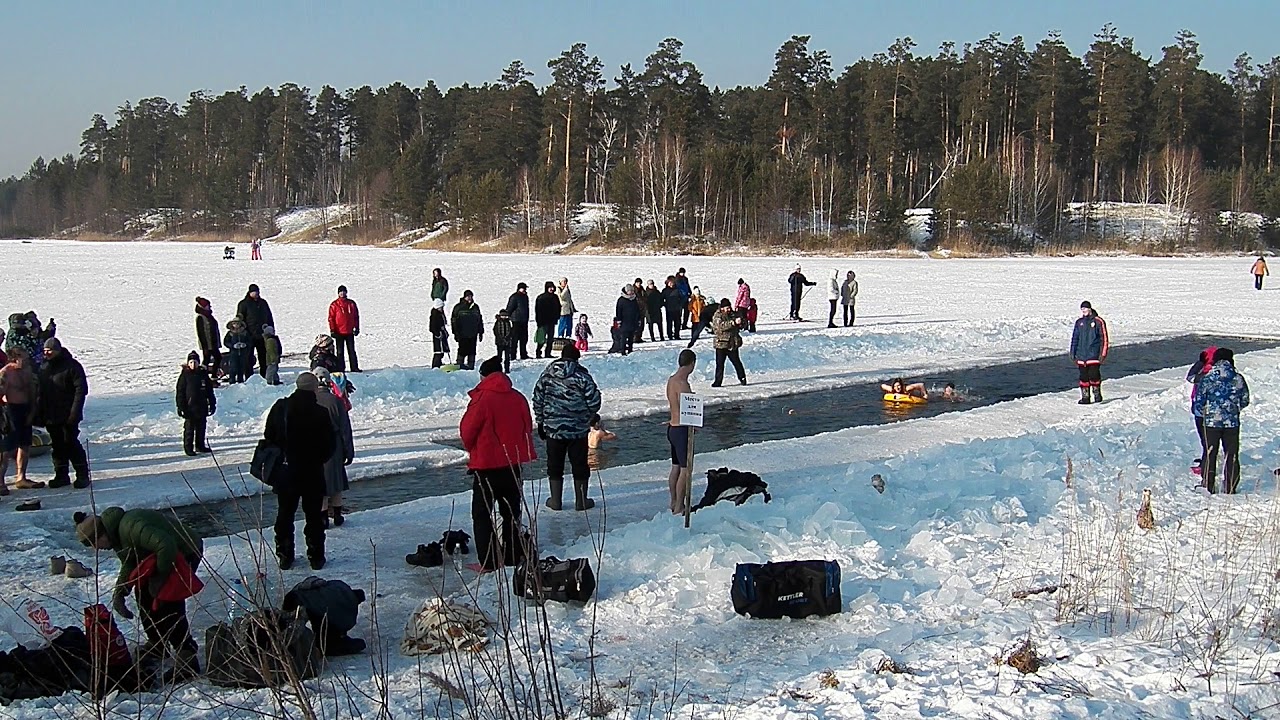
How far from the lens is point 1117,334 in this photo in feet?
88.2

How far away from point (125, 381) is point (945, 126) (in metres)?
85.7

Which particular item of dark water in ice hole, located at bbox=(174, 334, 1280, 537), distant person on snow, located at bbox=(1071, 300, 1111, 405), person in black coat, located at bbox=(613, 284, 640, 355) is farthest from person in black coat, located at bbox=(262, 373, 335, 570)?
person in black coat, located at bbox=(613, 284, 640, 355)

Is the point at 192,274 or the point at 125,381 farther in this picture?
the point at 192,274

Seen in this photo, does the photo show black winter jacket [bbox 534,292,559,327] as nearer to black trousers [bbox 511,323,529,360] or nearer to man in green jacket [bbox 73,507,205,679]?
black trousers [bbox 511,323,529,360]

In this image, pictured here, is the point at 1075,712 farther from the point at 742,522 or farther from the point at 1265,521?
the point at 1265,521

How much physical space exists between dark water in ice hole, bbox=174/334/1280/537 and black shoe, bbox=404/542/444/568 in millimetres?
1207

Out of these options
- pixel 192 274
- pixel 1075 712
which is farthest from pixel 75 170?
pixel 1075 712

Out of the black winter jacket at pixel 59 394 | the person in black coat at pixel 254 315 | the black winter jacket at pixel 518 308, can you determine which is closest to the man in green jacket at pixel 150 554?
the black winter jacket at pixel 59 394

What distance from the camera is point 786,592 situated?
21.5 ft

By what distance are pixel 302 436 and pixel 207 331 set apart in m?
9.46

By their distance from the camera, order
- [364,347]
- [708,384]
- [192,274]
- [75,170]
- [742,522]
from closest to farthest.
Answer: [742,522]
[708,384]
[364,347]
[192,274]
[75,170]

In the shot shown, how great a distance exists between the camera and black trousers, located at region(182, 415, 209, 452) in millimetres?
12055

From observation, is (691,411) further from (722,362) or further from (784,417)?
(722,362)

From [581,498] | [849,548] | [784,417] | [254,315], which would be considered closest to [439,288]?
[254,315]
